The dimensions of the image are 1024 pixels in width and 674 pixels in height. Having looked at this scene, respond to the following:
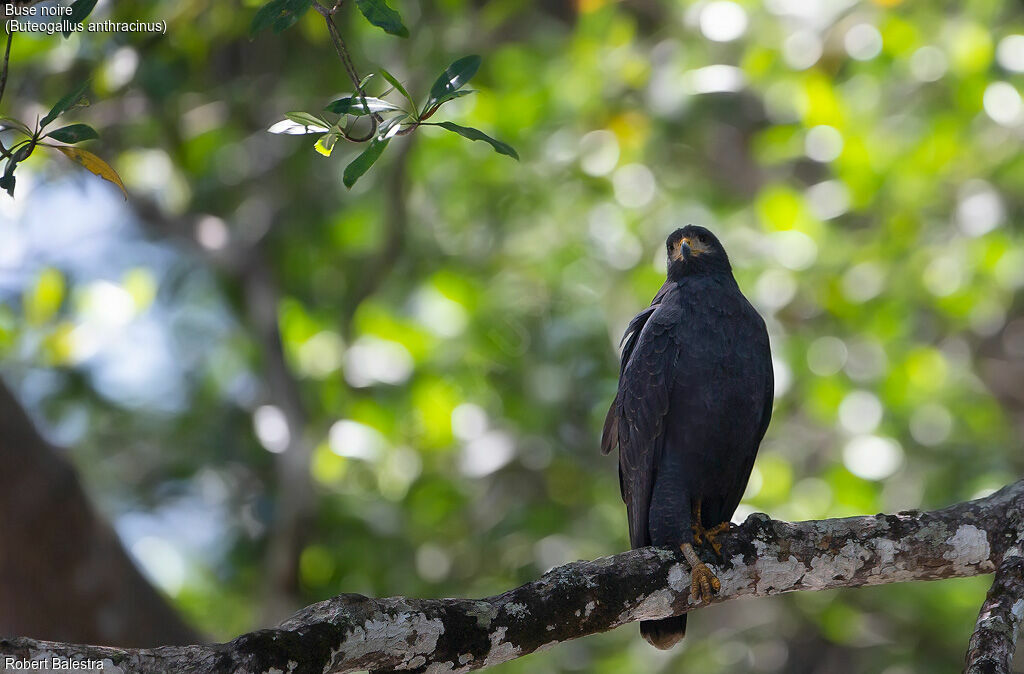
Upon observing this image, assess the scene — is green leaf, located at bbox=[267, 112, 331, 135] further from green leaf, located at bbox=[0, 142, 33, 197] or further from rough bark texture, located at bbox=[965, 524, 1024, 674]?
rough bark texture, located at bbox=[965, 524, 1024, 674]

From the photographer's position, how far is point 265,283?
17.8 ft

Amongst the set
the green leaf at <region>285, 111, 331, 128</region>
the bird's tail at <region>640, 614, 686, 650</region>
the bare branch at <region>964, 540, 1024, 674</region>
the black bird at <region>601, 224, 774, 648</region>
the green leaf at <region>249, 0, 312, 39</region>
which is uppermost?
the green leaf at <region>249, 0, 312, 39</region>

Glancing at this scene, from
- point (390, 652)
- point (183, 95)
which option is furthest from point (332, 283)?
point (390, 652)

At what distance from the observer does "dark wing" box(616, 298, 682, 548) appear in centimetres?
347

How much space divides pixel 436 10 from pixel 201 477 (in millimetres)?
3614

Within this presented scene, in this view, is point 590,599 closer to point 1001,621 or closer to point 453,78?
point 1001,621

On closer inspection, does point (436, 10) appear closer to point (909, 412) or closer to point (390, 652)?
point (909, 412)

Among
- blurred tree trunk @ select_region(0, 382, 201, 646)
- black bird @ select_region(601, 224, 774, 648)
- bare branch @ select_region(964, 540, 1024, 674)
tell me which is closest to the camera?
bare branch @ select_region(964, 540, 1024, 674)

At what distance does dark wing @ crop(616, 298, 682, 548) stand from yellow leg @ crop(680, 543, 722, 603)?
0.68 meters

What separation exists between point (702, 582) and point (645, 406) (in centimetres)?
82

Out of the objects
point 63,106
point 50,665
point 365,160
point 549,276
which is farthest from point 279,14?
point 549,276

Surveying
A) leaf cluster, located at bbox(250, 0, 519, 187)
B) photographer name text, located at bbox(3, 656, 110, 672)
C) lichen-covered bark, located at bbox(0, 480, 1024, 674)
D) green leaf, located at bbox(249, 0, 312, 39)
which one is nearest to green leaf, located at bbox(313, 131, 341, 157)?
leaf cluster, located at bbox(250, 0, 519, 187)

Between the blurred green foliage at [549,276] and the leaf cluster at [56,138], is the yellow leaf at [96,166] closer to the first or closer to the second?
the leaf cluster at [56,138]

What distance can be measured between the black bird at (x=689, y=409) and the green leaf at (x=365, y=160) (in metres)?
1.57
